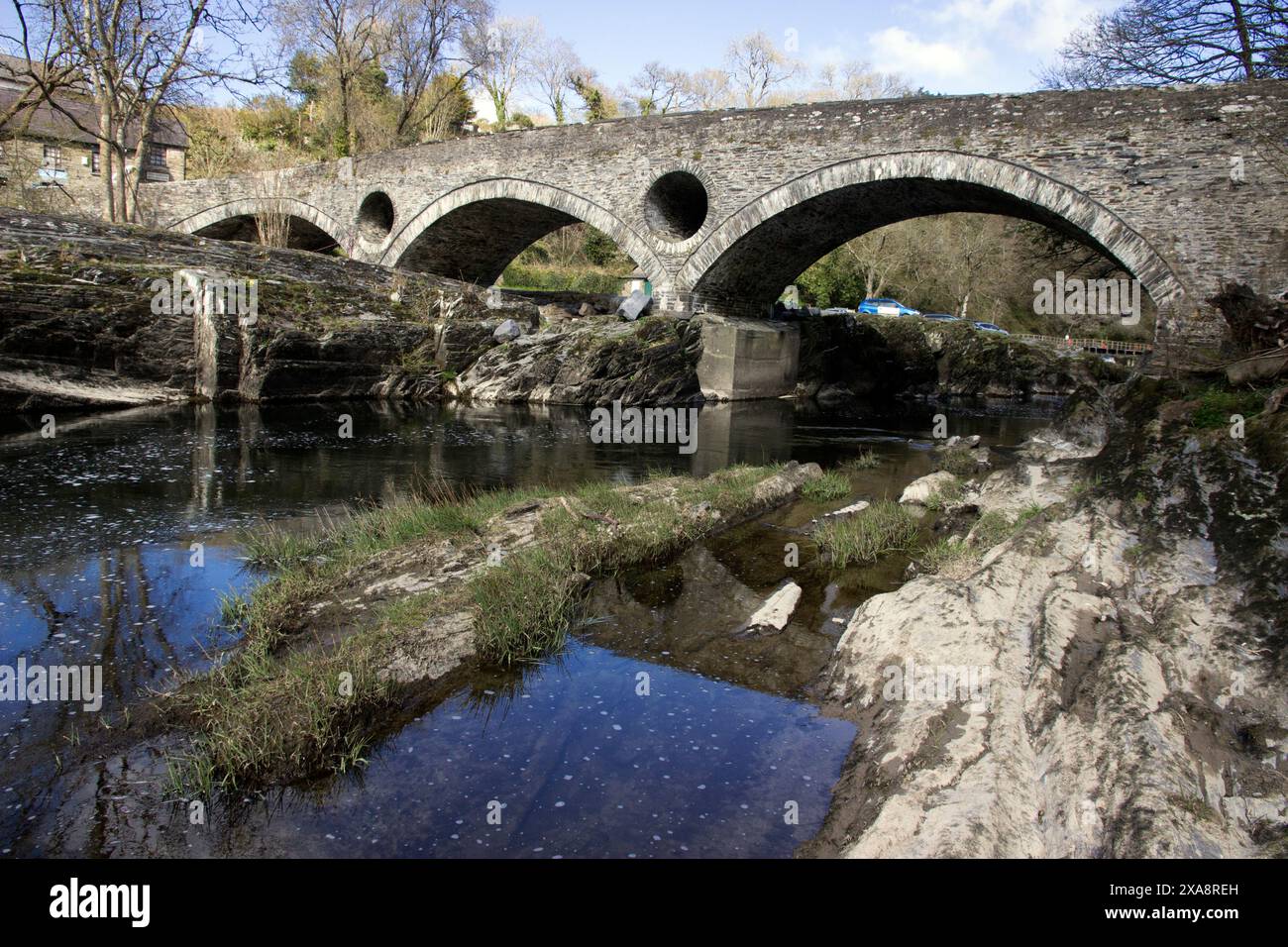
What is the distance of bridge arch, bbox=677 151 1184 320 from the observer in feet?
56.3

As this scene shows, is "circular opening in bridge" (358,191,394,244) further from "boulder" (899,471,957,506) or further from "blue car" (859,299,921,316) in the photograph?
"boulder" (899,471,957,506)

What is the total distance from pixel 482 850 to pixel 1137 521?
540 cm

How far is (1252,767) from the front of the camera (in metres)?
3.51

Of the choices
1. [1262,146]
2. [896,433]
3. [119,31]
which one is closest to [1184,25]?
[1262,146]

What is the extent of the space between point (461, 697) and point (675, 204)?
21.3 m

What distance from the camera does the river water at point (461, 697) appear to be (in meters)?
3.62

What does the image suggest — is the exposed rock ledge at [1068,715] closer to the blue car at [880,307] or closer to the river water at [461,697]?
the river water at [461,697]

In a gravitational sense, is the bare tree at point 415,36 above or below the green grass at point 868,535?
above

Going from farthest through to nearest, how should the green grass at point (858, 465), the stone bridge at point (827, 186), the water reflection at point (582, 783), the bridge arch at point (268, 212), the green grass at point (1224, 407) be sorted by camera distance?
the bridge arch at point (268, 212) < the stone bridge at point (827, 186) < the green grass at point (858, 465) < the green grass at point (1224, 407) < the water reflection at point (582, 783)

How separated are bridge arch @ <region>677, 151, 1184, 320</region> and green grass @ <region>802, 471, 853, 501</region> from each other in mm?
10399

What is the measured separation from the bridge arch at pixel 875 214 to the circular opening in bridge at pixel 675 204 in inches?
63.4

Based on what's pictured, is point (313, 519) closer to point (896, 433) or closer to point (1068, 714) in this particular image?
point (1068, 714)

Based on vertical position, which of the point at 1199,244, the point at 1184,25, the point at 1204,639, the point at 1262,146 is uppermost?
the point at 1184,25

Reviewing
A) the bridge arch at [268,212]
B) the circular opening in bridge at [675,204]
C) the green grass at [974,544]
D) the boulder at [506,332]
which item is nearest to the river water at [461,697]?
the green grass at [974,544]
